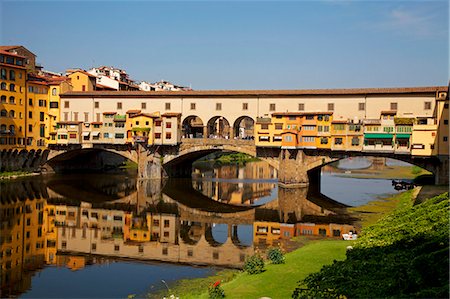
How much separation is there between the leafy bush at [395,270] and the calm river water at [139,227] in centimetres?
833

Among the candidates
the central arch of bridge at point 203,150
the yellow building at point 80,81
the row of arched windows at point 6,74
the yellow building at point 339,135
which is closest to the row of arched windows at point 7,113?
the row of arched windows at point 6,74

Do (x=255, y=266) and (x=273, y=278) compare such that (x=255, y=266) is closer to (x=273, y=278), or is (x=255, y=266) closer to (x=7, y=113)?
(x=273, y=278)

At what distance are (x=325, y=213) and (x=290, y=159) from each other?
15.5m

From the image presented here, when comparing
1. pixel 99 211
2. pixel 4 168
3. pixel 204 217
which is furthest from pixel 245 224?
pixel 4 168

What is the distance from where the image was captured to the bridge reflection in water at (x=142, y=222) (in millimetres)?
25969

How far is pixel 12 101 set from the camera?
5947 centimetres

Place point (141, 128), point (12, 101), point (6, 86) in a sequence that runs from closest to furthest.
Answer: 1. point (6, 86)
2. point (141, 128)
3. point (12, 101)

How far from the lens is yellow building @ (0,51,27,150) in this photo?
2280 inches

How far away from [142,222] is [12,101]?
112 feet

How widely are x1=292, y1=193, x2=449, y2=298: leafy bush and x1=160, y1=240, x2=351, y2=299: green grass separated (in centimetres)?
104

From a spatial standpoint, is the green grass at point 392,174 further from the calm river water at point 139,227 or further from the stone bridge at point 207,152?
the stone bridge at point 207,152

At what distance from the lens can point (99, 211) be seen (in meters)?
39.8

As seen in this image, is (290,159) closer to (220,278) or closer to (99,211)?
(99,211)

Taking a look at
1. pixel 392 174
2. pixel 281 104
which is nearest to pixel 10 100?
pixel 281 104
